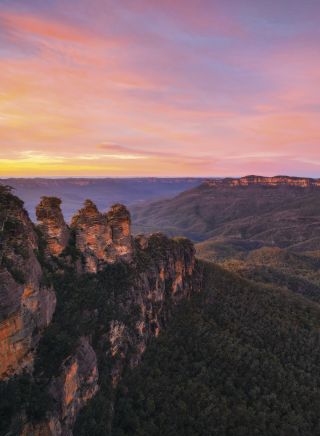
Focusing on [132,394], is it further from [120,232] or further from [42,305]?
[120,232]

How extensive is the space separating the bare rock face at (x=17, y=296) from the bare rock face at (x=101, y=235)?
13.3m

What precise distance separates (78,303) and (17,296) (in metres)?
13.9

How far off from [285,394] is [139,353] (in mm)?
21290

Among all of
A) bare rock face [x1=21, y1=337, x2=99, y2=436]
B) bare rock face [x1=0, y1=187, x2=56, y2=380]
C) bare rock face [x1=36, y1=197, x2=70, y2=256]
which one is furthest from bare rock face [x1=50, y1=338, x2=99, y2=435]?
bare rock face [x1=36, y1=197, x2=70, y2=256]

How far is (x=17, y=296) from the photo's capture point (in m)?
26.4

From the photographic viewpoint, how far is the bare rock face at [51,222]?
4128cm

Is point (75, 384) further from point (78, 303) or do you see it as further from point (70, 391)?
point (78, 303)

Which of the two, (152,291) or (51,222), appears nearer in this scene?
(51,222)

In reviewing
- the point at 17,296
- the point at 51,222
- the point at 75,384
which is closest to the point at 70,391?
the point at 75,384

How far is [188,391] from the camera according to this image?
42031mm

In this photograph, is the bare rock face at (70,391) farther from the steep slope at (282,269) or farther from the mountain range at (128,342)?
the steep slope at (282,269)

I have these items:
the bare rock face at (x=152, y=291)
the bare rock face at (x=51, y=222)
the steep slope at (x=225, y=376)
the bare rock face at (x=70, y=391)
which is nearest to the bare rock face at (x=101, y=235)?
the bare rock face at (x=51, y=222)

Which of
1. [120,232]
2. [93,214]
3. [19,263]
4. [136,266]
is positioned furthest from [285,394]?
[19,263]

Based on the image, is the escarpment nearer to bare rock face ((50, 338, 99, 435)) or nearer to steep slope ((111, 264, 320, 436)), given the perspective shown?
bare rock face ((50, 338, 99, 435))
